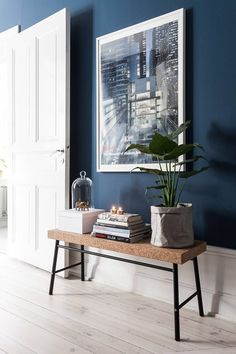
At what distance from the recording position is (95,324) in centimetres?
187

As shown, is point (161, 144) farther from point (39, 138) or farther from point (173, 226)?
point (39, 138)

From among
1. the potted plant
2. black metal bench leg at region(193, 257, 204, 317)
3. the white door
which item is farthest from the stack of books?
the white door

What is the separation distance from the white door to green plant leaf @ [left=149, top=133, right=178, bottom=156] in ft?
3.37

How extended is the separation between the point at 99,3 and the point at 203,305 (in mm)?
2290

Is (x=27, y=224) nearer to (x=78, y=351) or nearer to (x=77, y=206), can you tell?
(x=77, y=206)

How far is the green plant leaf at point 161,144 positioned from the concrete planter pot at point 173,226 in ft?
1.03

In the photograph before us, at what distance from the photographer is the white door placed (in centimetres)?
261

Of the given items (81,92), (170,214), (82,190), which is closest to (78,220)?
(82,190)

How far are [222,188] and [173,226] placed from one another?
413 millimetres

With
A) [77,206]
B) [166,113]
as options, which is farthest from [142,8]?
[77,206]

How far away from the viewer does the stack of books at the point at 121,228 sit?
1.99 m

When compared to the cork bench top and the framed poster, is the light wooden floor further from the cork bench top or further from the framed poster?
the framed poster

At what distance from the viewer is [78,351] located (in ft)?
5.22

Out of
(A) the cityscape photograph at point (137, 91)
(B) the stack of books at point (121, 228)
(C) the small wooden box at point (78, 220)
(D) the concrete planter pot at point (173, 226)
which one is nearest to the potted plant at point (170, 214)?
(D) the concrete planter pot at point (173, 226)
